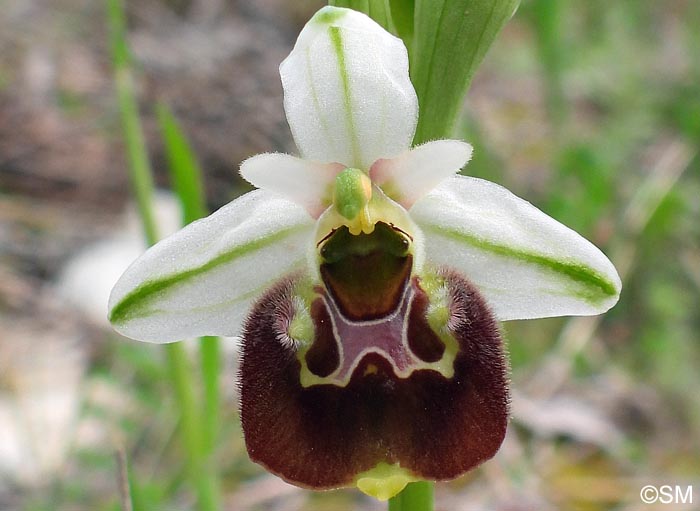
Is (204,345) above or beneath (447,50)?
beneath

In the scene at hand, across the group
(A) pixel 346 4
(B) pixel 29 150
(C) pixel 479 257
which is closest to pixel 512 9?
(A) pixel 346 4

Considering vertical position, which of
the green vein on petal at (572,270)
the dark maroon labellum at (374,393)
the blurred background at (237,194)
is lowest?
the blurred background at (237,194)

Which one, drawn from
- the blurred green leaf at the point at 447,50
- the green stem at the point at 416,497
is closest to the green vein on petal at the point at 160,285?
the blurred green leaf at the point at 447,50

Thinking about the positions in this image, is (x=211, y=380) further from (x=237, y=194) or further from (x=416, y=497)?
(x=237, y=194)

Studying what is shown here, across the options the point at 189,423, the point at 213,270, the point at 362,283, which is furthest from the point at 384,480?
the point at 189,423

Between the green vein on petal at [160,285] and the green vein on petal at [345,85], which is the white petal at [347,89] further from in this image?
the green vein on petal at [160,285]

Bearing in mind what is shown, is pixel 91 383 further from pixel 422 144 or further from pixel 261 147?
pixel 422 144
